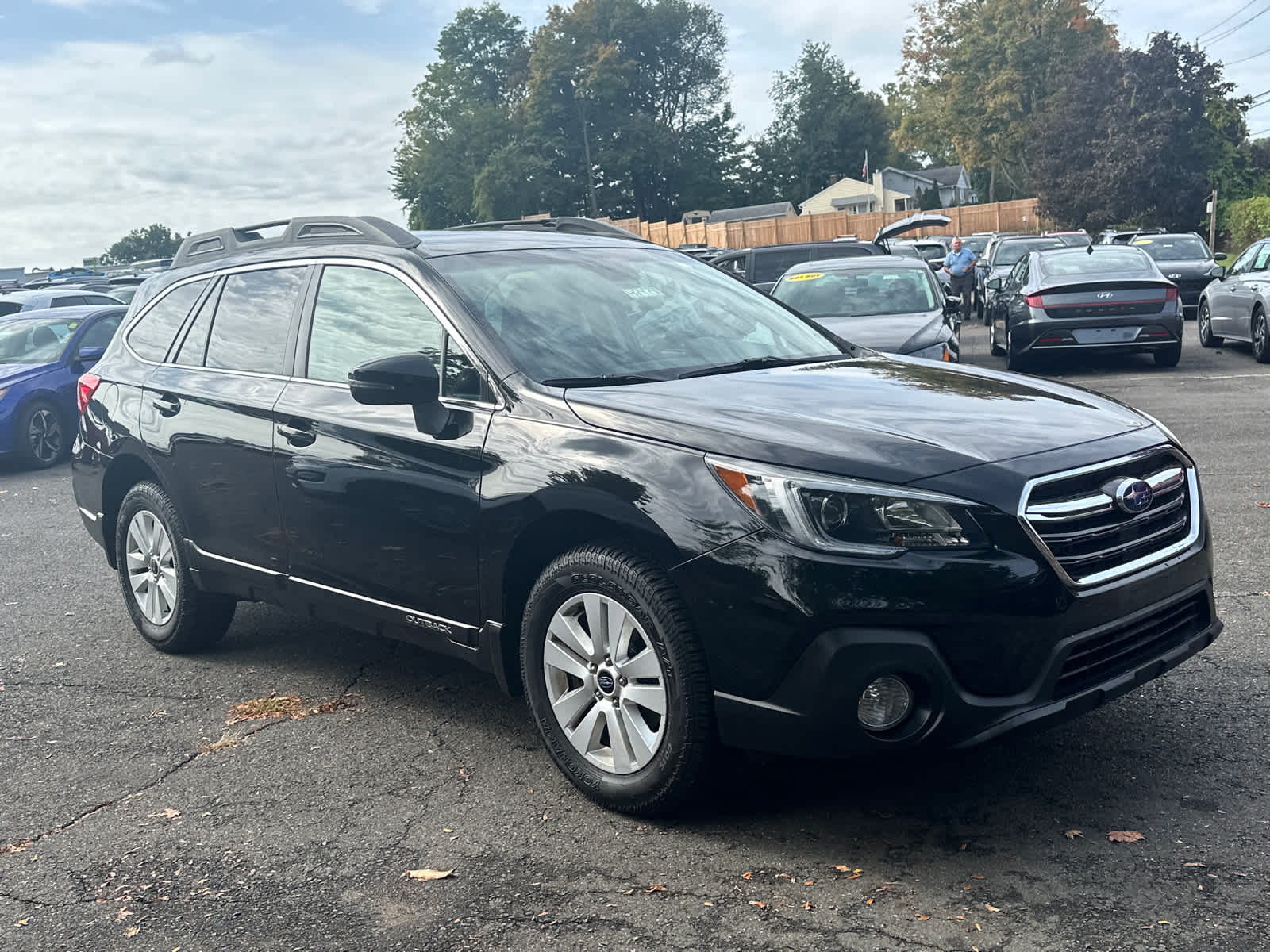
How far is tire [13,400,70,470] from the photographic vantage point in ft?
44.7

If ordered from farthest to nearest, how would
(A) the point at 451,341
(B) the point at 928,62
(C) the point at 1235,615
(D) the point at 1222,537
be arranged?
(B) the point at 928,62, (D) the point at 1222,537, (C) the point at 1235,615, (A) the point at 451,341

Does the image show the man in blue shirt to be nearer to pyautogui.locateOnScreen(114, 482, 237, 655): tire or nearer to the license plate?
the license plate

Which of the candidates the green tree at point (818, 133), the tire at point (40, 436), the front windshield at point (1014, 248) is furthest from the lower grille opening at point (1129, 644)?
the green tree at point (818, 133)

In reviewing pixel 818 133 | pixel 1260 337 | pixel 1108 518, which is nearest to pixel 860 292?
pixel 1260 337

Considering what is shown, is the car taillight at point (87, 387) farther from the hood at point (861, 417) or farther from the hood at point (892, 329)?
the hood at point (892, 329)

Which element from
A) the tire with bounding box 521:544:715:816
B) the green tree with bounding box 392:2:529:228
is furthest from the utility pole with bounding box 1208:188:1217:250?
the green tree with bounding box 392:2:529:228

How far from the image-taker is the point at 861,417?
3922 mm

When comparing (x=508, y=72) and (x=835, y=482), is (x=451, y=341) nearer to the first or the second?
(x=835, y=482)

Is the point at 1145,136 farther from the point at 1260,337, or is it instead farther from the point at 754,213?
the point at 754,213

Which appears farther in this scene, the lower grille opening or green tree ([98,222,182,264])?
green tree ([98,222,182,264])

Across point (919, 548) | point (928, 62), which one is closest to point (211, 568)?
point (919, 548)

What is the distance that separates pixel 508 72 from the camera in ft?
346

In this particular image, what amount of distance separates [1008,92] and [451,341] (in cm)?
8040

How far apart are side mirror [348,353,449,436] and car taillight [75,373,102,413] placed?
8.74ft
